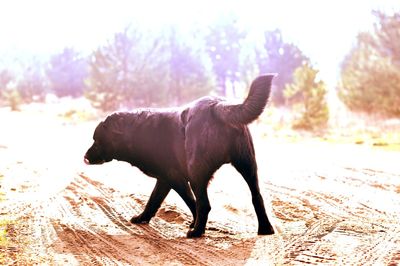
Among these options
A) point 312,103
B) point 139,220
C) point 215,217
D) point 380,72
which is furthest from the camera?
point 380,72

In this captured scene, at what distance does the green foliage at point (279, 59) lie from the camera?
33188mm

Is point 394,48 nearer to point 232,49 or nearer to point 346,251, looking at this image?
point 346,251

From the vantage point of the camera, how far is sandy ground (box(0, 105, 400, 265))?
463cm

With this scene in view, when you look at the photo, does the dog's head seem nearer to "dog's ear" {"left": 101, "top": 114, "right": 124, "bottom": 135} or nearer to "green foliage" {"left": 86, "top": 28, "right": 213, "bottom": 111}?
"dog's ear" {"left": 101, "top": 114, "right": 124, "bottom": 135}

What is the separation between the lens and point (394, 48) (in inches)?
872

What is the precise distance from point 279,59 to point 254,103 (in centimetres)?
2983

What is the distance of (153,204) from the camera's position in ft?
21.0

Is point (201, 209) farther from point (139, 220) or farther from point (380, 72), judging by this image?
point (380, 72)

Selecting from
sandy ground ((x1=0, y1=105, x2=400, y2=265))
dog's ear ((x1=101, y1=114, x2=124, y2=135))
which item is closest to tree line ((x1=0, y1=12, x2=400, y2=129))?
sandy ground ((x1=0, y1=105, x2=400, y2=265))

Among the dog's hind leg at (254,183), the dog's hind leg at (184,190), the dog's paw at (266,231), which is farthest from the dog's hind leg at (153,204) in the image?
the dog's paw at (266,231)

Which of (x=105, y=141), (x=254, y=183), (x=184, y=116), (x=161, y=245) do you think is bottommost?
(x=161, y=245)

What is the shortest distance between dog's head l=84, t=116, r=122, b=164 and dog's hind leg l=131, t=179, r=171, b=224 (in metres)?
0.86

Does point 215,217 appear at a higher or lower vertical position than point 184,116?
lower

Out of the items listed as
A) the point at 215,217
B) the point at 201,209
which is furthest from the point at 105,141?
the point at 201,209
